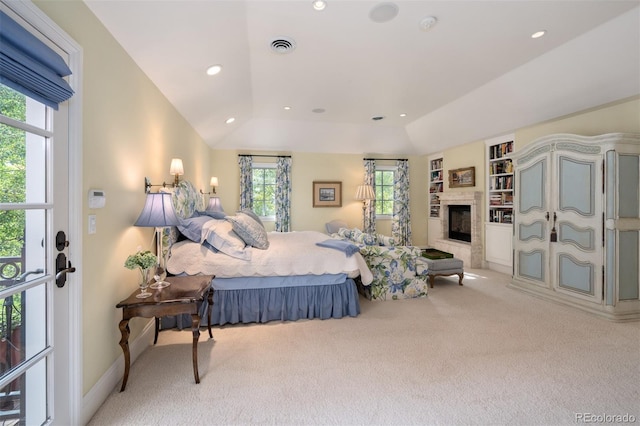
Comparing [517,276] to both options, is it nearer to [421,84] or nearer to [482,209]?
[482,209]

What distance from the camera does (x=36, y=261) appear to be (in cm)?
137

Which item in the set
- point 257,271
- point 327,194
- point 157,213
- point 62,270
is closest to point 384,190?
point 327,194

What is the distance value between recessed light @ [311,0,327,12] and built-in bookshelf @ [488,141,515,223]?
421cm

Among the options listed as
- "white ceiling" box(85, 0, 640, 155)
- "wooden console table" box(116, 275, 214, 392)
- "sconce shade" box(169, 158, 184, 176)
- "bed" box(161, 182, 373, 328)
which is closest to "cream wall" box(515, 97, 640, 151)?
"white ceiling" box(85, 0, 640, 155)

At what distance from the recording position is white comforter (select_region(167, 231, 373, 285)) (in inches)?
113

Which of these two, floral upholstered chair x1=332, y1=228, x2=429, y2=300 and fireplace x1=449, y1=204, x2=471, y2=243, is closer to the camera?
floral upholstered chair x1=332, y1=228, x2=429, y2=300

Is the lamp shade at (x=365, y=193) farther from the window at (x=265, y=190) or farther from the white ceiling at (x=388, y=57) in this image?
the window at (x=265, y=190)

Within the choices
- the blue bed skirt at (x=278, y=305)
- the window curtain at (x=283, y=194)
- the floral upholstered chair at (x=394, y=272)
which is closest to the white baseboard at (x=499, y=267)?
the floral upholstered chair at (x=394, y=272)

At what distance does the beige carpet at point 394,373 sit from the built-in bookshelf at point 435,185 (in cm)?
406

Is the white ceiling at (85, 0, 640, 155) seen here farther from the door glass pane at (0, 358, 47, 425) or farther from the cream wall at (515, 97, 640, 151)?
the door glass pane at (0, 358, 47, 425)

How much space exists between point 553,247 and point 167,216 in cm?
450

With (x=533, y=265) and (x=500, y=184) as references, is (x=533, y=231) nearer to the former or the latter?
(x=533, y=265)

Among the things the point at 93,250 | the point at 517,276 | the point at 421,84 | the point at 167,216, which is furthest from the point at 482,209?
the point at 93,250

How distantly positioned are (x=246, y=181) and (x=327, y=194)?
192 centimetres
